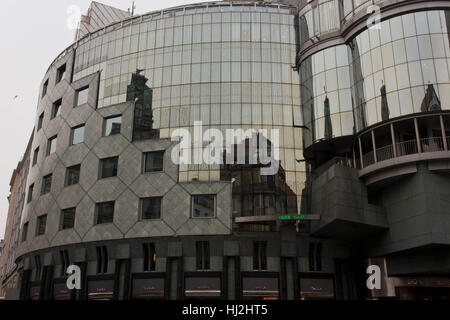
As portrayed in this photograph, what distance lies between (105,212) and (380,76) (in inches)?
1138

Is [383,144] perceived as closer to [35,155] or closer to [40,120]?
[35,155]

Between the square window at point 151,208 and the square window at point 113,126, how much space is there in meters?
8.80

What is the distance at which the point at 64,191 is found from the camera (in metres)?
45.1

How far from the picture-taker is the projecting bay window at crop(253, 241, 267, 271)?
36.6m

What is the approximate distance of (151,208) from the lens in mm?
39875

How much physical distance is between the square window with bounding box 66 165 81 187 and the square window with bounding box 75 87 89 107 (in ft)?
26.0

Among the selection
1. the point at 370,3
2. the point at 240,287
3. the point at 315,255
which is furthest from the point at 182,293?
the point at 370,3

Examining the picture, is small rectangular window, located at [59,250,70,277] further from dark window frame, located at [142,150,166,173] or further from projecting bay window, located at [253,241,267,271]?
projecting bay window, located at [253,241,267,271]

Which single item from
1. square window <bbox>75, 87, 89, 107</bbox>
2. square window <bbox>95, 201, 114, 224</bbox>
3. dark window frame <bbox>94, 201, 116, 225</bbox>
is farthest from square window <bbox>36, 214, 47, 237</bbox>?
square window <bbox>75, 87, 89, 107</bbox>

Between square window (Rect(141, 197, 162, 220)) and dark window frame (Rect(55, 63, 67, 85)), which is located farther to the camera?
dark window frame (Rect(55, 63, 67, 85))

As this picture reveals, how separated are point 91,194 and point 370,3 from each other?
32427 millimetres

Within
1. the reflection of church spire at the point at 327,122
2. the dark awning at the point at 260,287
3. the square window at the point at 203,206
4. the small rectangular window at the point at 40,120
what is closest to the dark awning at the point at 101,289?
the square window at the point at 203,206
